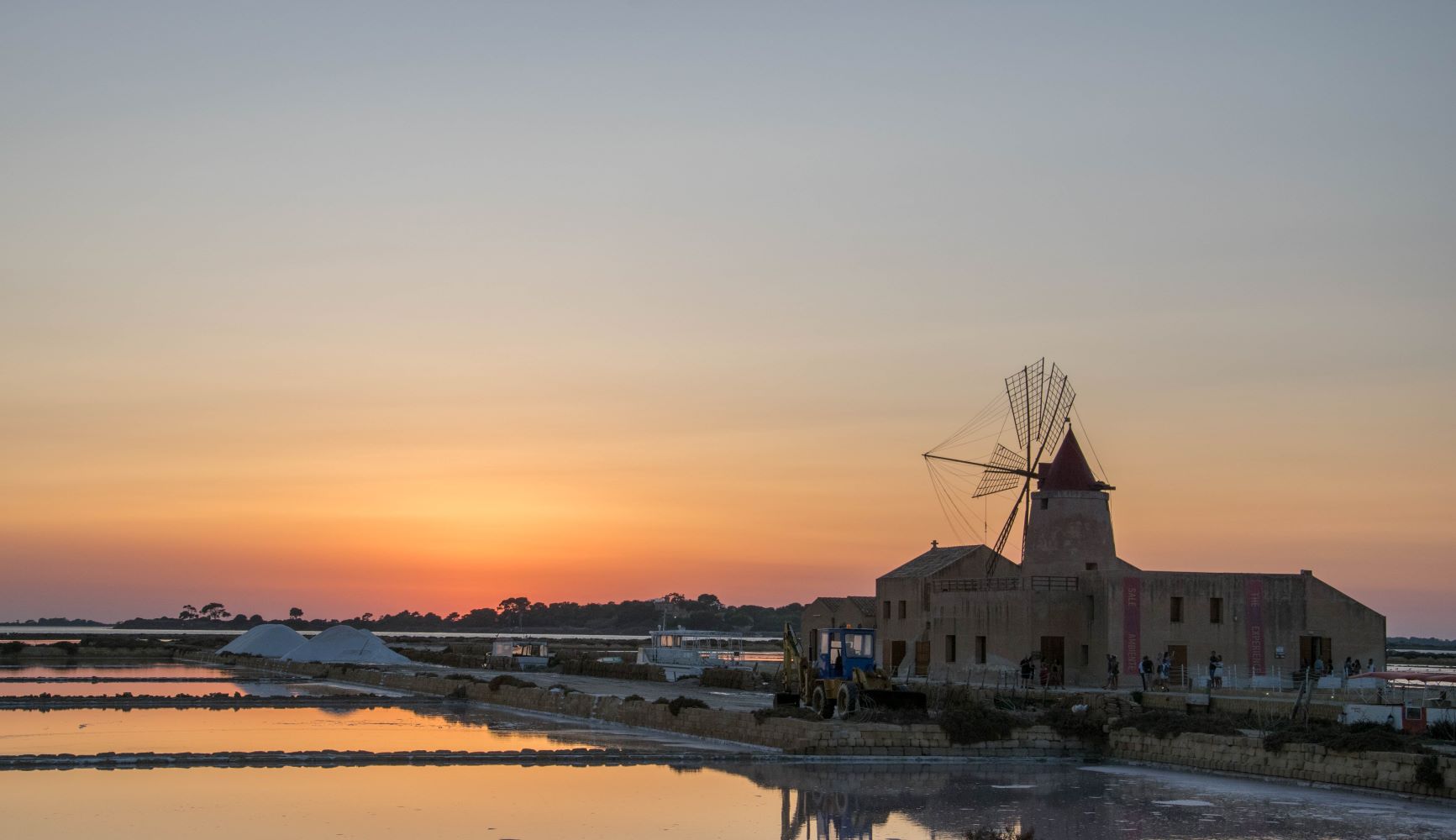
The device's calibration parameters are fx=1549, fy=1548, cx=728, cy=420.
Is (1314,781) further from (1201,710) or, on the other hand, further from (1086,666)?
(1086,666)

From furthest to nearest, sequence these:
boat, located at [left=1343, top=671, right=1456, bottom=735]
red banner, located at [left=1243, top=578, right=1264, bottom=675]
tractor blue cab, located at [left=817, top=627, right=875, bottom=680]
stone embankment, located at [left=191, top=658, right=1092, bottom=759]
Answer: red banner, located at [left=1243, top=578, right=1264, bottom=675]
tractor blue cab, located at [left=817, top=627, right=875, bottom=680]
stone embankment, located at [left=191, top=658, right=1092, bottom=759]
boat, located at [left=1343, top=671, right=1456, bottom=735]

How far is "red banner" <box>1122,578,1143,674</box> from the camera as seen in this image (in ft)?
99.3

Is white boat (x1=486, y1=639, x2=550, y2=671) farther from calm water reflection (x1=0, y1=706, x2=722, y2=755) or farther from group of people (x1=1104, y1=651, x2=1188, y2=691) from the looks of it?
group of people (x1=1104, y1=651, x2=1188, y2=691)

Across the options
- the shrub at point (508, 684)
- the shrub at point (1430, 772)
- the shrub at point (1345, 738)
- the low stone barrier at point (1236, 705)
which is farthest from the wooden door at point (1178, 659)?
the shrub at point (508, 684)

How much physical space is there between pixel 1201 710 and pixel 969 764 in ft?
13.7

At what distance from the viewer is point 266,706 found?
35.6 m

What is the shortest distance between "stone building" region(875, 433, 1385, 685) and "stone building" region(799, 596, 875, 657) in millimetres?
8308

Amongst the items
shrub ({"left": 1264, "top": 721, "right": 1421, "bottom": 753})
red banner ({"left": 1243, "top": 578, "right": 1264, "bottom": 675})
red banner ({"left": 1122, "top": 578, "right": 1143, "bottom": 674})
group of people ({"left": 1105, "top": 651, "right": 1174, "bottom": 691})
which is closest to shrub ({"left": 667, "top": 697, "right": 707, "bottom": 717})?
group of people ({"left": 1105, "top": 651, "right": 1174, "bottom": 691})


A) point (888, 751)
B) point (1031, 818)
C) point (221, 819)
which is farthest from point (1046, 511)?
point (221, 819)

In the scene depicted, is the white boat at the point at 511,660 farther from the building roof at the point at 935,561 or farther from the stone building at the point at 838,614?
the building roof at the point at 935,561

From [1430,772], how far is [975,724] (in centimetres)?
718

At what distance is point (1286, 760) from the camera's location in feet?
69.2

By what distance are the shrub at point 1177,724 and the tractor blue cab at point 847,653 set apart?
4.33m

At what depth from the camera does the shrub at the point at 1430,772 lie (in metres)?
18.6
